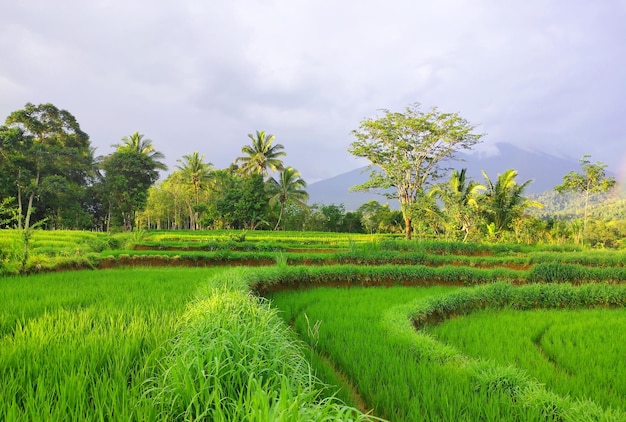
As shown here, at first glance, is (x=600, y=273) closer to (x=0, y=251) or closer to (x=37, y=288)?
(x=37, y=288)

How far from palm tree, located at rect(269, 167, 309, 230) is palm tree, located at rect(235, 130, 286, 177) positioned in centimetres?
157

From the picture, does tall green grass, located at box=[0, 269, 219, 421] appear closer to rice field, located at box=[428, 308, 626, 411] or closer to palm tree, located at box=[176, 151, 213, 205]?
rice field, located at box=[428, 308, 626, 411]

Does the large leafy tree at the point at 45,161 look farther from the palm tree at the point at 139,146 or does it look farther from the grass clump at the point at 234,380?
the grass clump at the point at 234,380

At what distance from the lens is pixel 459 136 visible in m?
21.1

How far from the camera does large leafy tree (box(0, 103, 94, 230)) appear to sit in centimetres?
2345

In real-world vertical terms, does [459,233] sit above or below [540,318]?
above

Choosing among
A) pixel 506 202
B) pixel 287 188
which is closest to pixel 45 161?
pixel 287 188

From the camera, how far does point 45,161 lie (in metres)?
25.1

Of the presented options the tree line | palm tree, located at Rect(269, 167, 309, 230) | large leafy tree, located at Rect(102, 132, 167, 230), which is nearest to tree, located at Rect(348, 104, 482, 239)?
the tree line

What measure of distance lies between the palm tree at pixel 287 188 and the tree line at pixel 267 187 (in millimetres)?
99

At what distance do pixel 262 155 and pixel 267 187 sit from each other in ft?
11.6

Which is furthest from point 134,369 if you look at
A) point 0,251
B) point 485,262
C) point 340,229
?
point 340,229

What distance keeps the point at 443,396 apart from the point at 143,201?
33545mm

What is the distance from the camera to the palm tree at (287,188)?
32.2m
